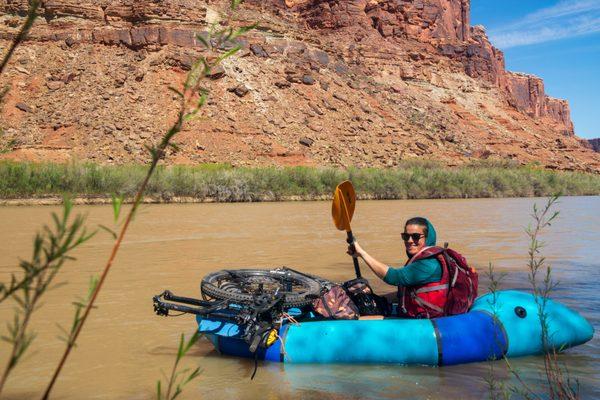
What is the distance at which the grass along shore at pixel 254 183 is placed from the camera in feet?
76.1

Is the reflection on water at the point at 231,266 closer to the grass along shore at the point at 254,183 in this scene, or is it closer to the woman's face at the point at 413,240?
the woman's face at the point at 413,240

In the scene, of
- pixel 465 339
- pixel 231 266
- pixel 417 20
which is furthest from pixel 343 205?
pixel 417 20

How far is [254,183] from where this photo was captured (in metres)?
27.4

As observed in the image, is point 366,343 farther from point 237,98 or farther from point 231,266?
point 237,98

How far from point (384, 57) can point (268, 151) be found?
2407 cm

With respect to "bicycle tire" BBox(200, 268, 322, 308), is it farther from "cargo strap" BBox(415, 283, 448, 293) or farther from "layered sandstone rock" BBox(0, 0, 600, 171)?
"layered sandstone rock" BBox(0, 0, 600, 171)

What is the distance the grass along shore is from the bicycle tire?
13.5m

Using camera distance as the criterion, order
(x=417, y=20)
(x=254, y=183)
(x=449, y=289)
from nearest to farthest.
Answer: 1. (x=449, y=289)
2. (x=254, y=183)
3. (x=417, y=20)

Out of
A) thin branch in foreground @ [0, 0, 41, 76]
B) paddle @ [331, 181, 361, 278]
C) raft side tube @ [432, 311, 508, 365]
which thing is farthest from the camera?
paddle @ [331, 181, 361, 278]

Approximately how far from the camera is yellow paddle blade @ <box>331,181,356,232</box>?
18.5 feet

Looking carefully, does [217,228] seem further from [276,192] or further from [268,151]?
[268,151]

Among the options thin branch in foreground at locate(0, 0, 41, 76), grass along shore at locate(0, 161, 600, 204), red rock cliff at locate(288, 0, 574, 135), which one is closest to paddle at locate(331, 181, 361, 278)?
thin branch in foreground at locate(0, 0, 41, 76)

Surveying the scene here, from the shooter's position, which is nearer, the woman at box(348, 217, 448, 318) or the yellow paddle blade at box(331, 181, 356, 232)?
the woman at box(348, 217, 448, 318)

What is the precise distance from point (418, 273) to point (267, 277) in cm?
169
